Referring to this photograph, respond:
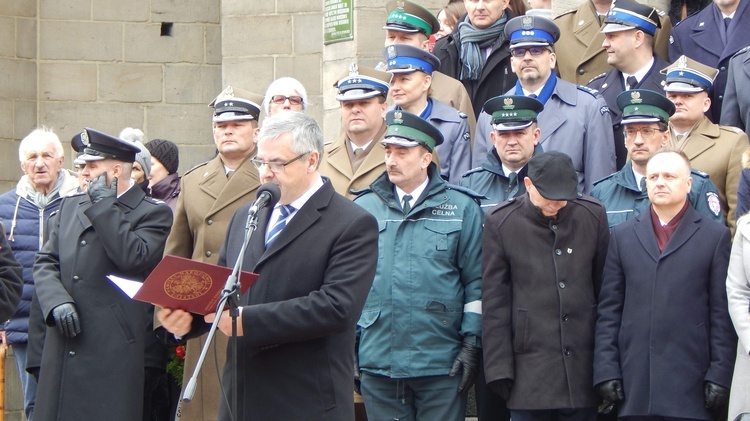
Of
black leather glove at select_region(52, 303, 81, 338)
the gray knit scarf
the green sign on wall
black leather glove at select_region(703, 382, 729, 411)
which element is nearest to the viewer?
black leather glove at select_region(703, 382, 729, 411)

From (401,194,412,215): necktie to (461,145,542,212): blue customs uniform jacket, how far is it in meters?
0.46

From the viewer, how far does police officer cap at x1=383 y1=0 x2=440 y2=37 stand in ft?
30.4

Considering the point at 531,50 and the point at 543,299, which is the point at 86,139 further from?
the point at 543,299

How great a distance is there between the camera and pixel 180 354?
8453 millimetres

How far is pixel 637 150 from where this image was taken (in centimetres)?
757

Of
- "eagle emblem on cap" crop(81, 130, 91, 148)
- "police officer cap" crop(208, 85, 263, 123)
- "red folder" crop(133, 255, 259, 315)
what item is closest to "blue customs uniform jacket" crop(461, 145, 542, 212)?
"police officer cap" crop(208, 85, 263, 123)

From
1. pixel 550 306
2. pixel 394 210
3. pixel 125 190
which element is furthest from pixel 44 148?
pixel 550 306

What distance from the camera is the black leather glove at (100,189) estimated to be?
7.89 metres

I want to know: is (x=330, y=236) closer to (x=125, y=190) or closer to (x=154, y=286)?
(x=154, y=286)

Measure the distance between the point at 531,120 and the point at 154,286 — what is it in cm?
301

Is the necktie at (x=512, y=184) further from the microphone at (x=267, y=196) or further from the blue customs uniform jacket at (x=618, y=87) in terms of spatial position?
the microphone at (x=267, y=196)

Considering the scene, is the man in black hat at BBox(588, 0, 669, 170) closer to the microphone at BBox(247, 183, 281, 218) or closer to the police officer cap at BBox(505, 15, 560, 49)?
the police officer cap at BBox(505, 15, 560, 49)

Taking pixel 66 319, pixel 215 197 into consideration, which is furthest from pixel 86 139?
pixel 66 319

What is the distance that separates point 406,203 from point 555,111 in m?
1.30
